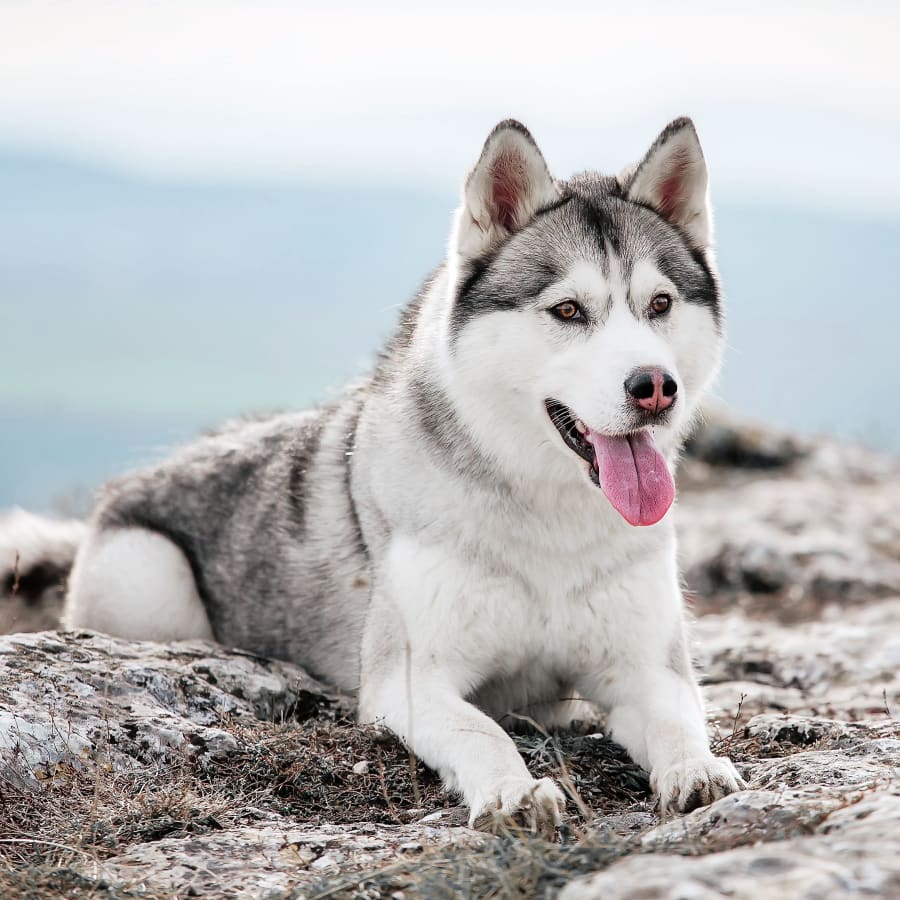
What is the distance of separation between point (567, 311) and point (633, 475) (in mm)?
647

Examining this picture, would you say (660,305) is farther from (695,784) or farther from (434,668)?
(695,784)

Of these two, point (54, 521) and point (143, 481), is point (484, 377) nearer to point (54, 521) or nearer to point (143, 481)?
point (143, 481)

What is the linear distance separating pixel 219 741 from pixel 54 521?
3.89 m

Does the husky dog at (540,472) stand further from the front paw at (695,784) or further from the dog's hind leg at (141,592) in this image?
the dog's hind leg at (141,592)

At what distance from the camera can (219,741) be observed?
426cm

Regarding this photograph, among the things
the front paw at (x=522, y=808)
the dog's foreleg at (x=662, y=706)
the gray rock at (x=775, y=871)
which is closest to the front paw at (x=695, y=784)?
the dog's foreleg at (x=662, y=706)

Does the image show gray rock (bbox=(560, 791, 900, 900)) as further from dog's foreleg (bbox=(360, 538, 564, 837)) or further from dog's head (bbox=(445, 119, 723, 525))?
dog's head (bbox=(445, 119, 723, 525))

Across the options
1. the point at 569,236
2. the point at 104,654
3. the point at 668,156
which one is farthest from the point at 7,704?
the point at 668,156

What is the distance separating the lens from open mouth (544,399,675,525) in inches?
167

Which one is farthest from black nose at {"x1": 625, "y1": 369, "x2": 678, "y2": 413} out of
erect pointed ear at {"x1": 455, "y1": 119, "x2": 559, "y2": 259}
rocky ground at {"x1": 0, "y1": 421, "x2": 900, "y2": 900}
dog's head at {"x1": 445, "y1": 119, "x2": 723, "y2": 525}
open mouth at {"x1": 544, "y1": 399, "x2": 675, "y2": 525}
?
rocky ground at {"x1": 0, "y1": 421, "x2": 900, "y2": 900}

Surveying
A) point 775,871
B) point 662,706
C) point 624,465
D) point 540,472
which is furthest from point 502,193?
point 775,871

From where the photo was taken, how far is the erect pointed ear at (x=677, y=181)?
474 cm

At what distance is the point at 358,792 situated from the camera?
404cm

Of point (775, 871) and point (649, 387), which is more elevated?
point (649, 387)
